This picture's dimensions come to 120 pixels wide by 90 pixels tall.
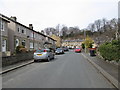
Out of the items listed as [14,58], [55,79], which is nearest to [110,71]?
[55,79]

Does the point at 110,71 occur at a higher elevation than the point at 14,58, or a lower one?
lower

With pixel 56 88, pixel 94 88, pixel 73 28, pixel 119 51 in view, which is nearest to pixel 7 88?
pixel 56 88

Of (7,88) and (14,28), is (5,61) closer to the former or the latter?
(7,88)

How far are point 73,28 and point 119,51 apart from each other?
111 meters

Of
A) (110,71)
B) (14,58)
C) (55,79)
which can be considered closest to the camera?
(55,79)

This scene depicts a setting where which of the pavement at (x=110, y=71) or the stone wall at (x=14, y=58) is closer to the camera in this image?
the pavement at (x=110, y=71)

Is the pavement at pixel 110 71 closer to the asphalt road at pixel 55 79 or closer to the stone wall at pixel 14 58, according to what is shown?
the asphalt road at pixel 55 79

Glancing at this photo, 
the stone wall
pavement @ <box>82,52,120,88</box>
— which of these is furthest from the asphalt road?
the stone wall

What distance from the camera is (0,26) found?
20.4m

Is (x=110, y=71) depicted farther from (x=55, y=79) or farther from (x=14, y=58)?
(x=14, y=58)

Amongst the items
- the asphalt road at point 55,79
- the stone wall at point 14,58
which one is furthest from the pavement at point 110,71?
the stone wall at point 14,58

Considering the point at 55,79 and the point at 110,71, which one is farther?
the point at 110,71

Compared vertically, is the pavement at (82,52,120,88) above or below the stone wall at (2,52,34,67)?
below

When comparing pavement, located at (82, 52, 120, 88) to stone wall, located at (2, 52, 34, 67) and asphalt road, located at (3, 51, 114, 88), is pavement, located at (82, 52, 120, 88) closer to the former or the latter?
asphalt road, located at (3, 51, 114, 88)
